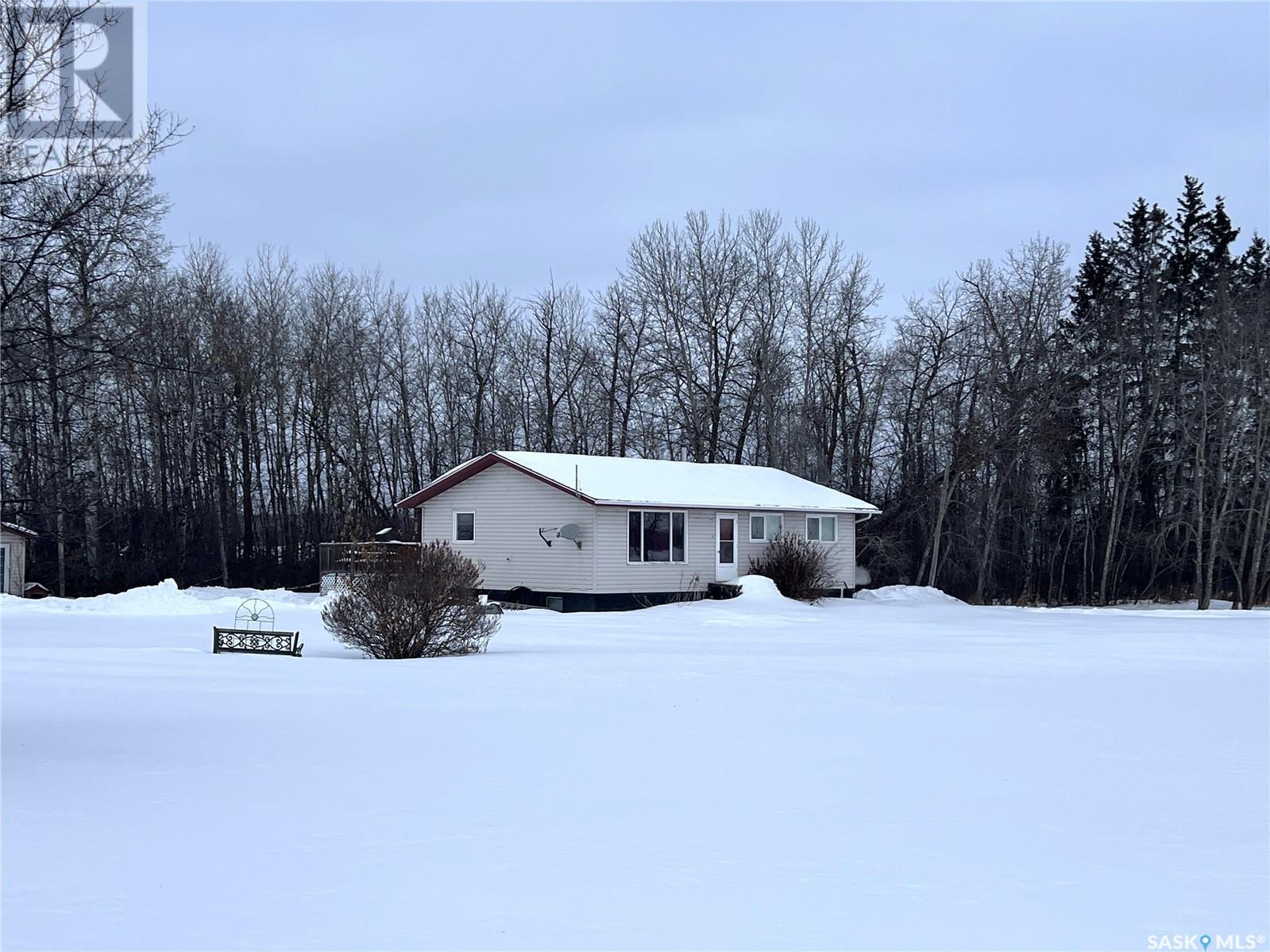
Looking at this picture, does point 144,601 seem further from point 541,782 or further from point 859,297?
point 859,297

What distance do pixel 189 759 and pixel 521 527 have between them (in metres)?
22.0

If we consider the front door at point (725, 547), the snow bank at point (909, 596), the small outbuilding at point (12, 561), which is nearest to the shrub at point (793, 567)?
the front door at point (725, 547)

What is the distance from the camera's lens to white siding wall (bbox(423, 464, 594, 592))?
29.0 metres

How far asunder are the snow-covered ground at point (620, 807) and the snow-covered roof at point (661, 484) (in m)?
15.0

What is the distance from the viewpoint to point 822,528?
3434 centimetres

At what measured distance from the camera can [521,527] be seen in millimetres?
30328

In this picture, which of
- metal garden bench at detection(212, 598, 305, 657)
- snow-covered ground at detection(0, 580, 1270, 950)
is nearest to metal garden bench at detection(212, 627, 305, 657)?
metal garden bench at detection(212, 598, 305, 657)

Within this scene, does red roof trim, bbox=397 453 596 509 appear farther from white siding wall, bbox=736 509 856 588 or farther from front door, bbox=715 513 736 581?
white siding wall, bbox=736 509 856 588

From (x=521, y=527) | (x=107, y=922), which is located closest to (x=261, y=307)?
(x=521, y=527)

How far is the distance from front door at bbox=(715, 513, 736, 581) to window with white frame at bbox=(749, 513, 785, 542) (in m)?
0.67

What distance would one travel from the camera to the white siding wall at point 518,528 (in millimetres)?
29031

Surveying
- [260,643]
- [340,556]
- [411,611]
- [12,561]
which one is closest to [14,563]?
[12,561]

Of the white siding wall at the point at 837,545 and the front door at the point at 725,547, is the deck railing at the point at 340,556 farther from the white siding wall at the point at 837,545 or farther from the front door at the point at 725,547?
the white siding wall at the point at 837,545

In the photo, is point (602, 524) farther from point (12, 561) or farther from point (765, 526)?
point (12, 561)
